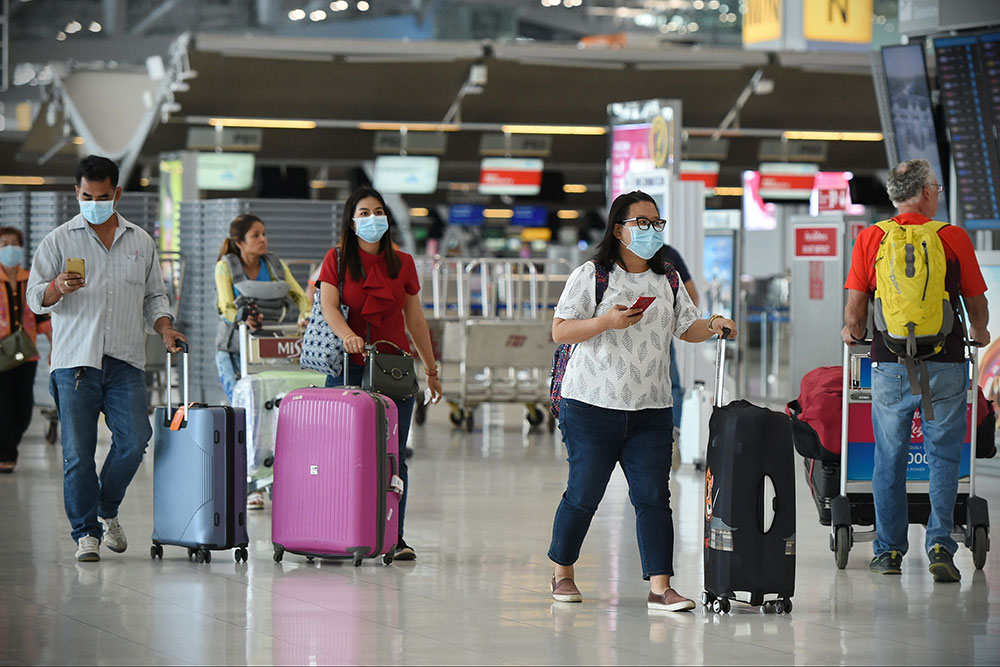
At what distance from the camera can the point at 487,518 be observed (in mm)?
8320

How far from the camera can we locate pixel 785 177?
24719 millimetres

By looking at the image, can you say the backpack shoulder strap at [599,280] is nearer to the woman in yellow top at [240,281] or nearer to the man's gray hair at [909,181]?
the man's gray hair at [909,181]

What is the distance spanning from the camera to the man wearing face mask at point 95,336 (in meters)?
6.50

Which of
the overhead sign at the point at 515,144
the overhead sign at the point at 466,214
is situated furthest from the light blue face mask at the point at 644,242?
the overhead sign at the point at 466,214

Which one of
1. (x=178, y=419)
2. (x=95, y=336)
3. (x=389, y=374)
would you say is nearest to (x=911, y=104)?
(x=389, y=374)

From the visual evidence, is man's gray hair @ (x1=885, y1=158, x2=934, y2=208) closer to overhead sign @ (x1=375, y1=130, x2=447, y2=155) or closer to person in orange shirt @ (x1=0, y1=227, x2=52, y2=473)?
person in orange shirt @ (x1=0, y1=227, x2=52, y2=473)

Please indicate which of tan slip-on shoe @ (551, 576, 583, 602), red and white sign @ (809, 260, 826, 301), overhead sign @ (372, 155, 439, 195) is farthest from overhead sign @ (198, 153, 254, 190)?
tan slip-on shoe @ (551, 576, 583, 602)

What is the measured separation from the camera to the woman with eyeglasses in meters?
5.52

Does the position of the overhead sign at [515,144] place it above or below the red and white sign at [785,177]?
above

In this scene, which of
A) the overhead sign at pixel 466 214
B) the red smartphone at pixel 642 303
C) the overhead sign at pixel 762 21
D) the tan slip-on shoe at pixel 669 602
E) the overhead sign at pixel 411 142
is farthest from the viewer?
the overhead sign at pixel 466 214

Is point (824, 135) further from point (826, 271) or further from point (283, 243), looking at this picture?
point (283, 243)

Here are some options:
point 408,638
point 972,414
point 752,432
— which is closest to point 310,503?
point 408,638

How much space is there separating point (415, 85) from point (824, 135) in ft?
22.1

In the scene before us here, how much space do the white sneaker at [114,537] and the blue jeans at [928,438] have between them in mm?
3283
